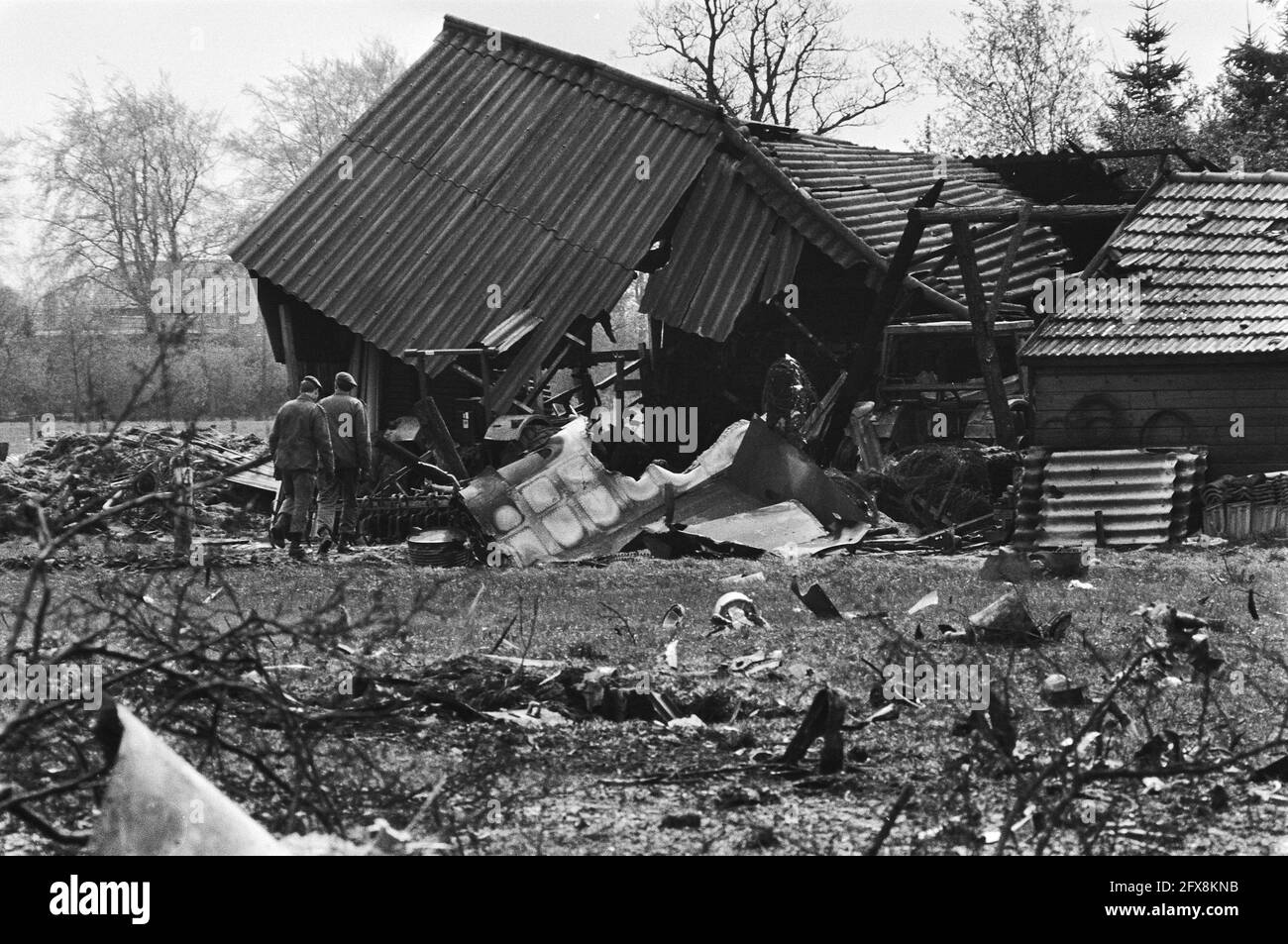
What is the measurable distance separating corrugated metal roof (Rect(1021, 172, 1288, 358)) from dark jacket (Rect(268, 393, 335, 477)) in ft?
22.8

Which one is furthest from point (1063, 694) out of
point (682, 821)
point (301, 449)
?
point (301, 449)

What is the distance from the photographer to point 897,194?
21.0 metres

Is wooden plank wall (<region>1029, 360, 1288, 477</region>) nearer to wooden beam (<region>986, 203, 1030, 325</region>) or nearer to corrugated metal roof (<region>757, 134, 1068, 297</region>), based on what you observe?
wooden beam (<region>986, 203, 1030, 325</region>)

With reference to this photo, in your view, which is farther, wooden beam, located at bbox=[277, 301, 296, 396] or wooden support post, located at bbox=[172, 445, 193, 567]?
wooden beam, located at bbox=[277, 301, 296, 396]

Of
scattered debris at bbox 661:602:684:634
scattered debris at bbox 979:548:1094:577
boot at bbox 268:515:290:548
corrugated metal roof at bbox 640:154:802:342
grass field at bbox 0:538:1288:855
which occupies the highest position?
corrugated metal roof at bbox 640:154:802:342

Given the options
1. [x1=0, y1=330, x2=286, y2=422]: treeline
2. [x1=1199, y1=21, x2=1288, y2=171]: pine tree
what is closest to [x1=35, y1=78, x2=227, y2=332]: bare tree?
[x1=0, y1=330, x2=286, y2=422]: treeline

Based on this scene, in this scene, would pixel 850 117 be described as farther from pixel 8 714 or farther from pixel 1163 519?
pixel 8 714

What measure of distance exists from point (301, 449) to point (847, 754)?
9.47 metres

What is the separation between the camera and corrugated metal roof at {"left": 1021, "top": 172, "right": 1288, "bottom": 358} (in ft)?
52.3

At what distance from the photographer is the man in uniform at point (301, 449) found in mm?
14844

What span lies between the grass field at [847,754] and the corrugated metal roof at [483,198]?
9743 millimetres

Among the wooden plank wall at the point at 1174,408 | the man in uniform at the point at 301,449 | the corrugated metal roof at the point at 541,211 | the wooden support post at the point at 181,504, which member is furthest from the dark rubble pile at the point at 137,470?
the wooden plank wall at the point at 1174,408

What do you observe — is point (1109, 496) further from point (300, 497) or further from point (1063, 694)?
point (1063, 694)
